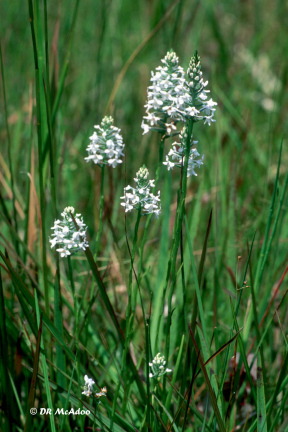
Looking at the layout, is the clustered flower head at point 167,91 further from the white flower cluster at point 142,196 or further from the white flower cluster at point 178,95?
the white flower cluster at point 142,196

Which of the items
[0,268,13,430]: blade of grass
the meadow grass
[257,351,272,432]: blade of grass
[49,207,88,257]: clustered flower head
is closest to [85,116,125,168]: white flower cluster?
the meadow grass

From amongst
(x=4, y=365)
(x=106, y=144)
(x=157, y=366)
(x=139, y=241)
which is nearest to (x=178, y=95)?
(x=106, y=144)

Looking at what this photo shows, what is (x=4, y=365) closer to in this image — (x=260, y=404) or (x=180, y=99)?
(x=260, y=404)

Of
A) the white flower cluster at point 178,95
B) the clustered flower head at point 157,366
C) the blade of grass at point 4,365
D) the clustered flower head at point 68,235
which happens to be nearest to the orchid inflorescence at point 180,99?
the white flower cluster at point 178,95

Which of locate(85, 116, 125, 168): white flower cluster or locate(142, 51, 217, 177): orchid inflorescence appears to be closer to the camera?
locate(142, 51, 217, 177): orchid inflorescence

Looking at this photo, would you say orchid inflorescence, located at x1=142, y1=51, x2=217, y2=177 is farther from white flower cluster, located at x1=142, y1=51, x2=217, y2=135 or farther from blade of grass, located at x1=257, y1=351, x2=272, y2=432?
blade of grass, located at x1=257, y1=351, x2=272, y2=432

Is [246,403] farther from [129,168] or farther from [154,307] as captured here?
[129,168]
